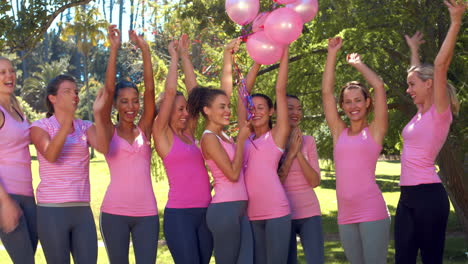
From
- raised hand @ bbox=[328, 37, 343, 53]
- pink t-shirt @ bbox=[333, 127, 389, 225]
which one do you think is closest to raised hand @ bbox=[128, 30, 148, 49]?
raised hand @ bbox=[328, 37, 343, 53]

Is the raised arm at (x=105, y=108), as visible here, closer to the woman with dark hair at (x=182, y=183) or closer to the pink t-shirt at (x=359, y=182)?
the woman with dark hair at (x=182, y=183)

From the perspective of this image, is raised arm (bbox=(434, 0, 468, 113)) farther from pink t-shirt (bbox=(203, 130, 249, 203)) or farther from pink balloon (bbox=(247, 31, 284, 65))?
pink t-shirt (bbox=(203, 130, 249, 203))

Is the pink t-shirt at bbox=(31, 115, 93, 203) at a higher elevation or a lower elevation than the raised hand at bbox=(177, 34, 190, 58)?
lower

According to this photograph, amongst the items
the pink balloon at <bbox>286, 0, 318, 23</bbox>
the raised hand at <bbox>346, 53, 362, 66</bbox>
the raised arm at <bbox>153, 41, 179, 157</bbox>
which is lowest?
the raised arm at <bbox>153, 41, 179, 157</bbox>

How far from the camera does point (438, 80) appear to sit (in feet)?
13.5

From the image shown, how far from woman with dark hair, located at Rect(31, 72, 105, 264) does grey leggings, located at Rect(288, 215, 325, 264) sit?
1440 mm

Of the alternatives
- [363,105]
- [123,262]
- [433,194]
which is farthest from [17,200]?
[433,194]

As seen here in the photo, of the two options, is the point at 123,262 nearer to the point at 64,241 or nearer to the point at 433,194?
the point at 64,241

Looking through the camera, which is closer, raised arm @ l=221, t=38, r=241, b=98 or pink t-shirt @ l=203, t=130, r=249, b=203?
pink t-shirt @ l=203, t=130, r=249, b=203

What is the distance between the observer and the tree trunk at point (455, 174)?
8.18 m

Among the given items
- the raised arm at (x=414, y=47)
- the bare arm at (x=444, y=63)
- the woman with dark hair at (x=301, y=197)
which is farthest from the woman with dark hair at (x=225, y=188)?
the raised arm at (x=414, y=47)

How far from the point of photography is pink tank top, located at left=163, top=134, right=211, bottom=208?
428 cm

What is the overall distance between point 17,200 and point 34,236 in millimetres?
269

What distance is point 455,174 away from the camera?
8438 mm
